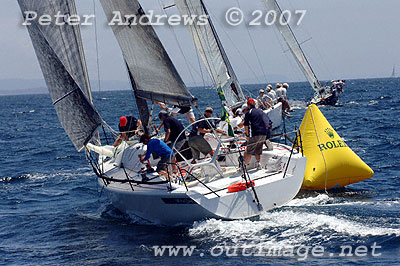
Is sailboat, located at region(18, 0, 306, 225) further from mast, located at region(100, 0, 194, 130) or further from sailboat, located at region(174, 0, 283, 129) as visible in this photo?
sailboat, located at region(174, 0, 283, 129)

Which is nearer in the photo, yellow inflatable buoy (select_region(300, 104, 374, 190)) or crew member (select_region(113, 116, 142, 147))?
yellow inflatable buoy (select_region(300, 104, 374, 190))

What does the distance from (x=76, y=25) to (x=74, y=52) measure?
2.07 ft

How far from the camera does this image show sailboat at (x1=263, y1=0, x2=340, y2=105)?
32.8 metres


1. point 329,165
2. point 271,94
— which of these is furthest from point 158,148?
point 271,94

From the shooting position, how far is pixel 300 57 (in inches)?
1421

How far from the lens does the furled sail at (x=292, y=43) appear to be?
32625 millimetres

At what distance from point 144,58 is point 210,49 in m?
10.0

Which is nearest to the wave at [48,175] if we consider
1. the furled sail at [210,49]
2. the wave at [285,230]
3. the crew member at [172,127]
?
the furled sail at [210,49]

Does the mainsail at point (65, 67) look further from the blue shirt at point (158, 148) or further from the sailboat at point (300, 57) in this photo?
the sailboat at point (300, 57)

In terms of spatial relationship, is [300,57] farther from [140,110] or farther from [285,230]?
[285,230]

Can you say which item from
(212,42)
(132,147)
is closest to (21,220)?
(132,147)

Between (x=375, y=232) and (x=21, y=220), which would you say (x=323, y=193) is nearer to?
(x=375, y=232)

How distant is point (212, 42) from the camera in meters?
21.4

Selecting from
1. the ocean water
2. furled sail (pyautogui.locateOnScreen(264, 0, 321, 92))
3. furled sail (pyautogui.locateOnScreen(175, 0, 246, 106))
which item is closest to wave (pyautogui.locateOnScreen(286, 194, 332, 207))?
the ocean water
